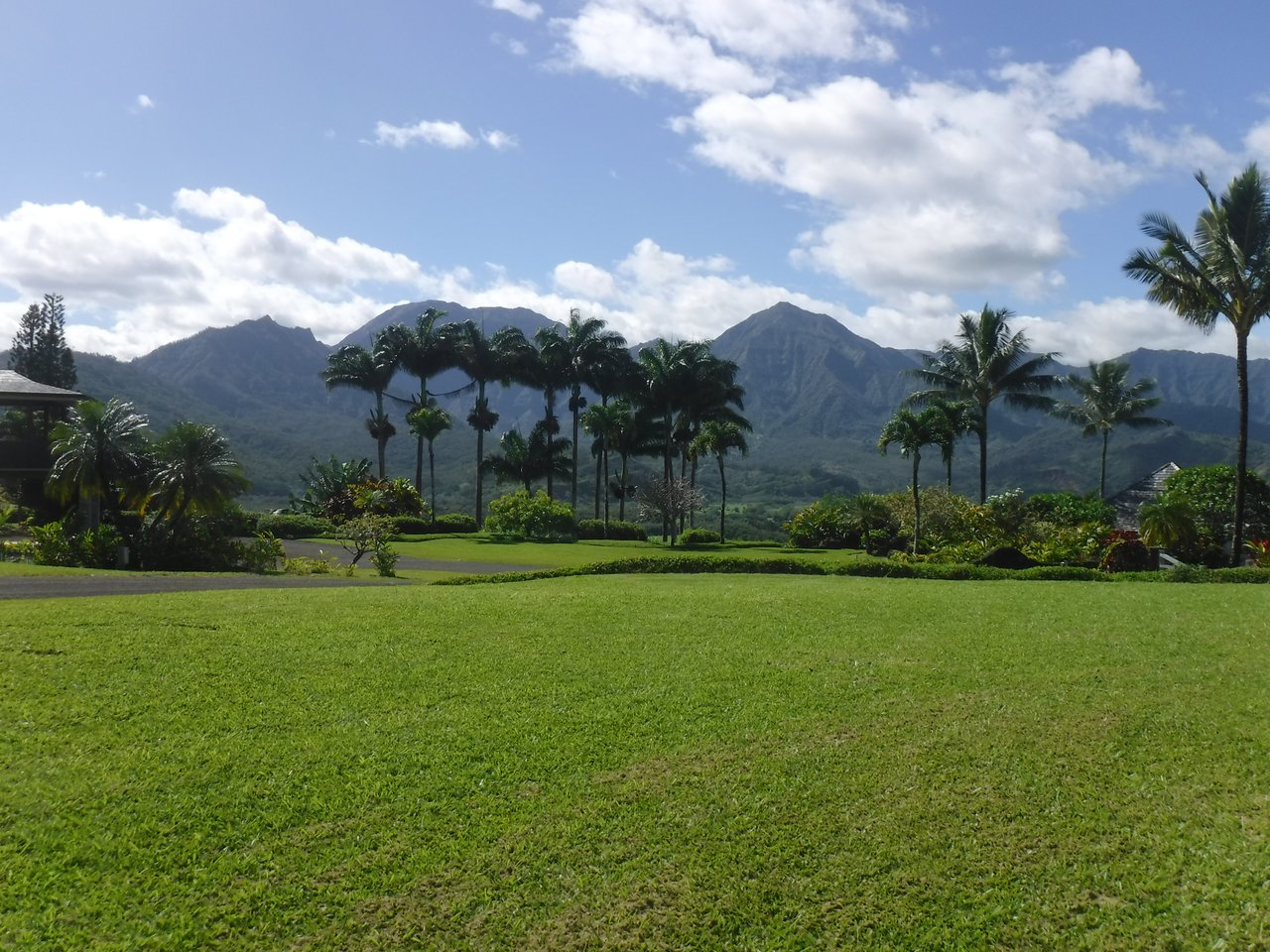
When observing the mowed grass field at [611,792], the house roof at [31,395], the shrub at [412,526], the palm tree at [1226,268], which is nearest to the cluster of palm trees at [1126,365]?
the palm tree at [1226,268]

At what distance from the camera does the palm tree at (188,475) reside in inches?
944

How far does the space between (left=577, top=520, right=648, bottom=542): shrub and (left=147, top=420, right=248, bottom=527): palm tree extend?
Answer: 25697mm

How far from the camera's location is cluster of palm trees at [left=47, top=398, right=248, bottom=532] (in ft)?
78.1

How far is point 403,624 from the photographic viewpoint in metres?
11.5

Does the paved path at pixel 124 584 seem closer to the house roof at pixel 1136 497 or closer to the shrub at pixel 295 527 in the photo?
the shrub at pixel 295 527

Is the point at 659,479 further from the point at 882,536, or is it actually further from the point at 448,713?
the point at 448,713

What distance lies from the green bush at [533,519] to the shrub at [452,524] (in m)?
4.71

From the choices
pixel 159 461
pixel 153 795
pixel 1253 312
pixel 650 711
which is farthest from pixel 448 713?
pixel 1253 312

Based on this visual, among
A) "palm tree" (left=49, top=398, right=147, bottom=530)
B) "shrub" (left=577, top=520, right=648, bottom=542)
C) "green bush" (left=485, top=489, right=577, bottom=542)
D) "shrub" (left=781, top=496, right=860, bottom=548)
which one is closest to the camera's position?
"palm tree" (left=49, top=398, right=147, bottom=530)

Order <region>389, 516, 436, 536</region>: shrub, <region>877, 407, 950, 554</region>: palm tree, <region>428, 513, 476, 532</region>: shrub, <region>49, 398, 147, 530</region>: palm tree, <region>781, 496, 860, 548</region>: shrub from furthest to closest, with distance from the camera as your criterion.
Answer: <region>428, 513, 476, 532</region>: shrub
<region>389, 516, 436, 536</region>: shrub
<region>781, 496, 860, 548</region>: shrub
<region>877, 407, 950, 554</region>: palm tree
<region>49, 398, 147, 530</region>: palm tree

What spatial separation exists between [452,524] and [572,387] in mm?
14070

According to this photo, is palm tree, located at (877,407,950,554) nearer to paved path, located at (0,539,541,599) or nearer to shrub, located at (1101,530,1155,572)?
shrub, located at (1101,530,1155,572)

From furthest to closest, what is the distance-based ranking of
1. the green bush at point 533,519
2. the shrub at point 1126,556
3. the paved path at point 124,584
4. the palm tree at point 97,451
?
1. the green bush at point 533,519
2. the shrub at point 1126,556
3. the palm tree at point 97,451
4. the paved path at point 124,584

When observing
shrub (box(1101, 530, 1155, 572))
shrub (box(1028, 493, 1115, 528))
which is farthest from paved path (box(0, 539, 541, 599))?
shrub (box(1028, 493, 1115, 528))
